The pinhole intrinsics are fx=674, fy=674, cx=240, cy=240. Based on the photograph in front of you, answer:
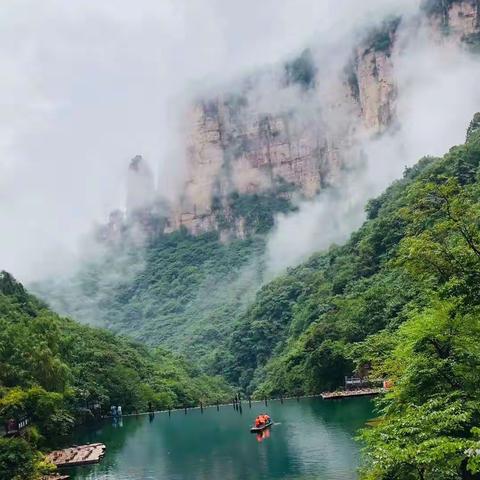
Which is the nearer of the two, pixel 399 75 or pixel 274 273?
pixel 399 75

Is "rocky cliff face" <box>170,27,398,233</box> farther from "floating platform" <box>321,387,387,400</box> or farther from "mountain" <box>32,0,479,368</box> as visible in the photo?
"floating platform" <box>321,387,387,400</box>

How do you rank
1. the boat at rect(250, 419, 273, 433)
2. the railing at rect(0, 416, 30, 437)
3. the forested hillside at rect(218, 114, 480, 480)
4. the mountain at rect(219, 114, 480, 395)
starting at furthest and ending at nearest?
the boat at rect(250, 419, 273, 433), the railing at rect(0, 416, 30, 437), the mountain at rect(219, 114, 480, 395), the forested hillside at rect(218, 114, 480, 480)

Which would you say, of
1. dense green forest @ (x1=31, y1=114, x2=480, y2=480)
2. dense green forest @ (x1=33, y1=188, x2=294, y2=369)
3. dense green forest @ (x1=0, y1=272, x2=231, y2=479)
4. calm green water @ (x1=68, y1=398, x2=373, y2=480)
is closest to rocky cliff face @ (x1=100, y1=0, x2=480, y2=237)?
dense green forest @ (x1=33, y1=188, x2=294, y2=369)

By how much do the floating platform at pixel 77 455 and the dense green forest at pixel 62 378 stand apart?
129cm

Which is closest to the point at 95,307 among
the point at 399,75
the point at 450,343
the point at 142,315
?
the point at 142,315

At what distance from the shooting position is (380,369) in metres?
29.2

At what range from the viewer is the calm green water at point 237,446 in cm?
2803

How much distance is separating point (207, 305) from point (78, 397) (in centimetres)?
8347

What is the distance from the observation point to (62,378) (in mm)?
41938

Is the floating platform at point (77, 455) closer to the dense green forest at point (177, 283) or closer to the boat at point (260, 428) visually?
the boat at point (260, 428)

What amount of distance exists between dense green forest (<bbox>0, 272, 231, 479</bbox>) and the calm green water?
3.46 m

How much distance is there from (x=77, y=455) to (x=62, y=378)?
8.06 meters

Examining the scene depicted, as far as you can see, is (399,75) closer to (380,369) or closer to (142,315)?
(142,315)

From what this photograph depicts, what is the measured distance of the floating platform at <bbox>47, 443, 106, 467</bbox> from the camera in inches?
1311
